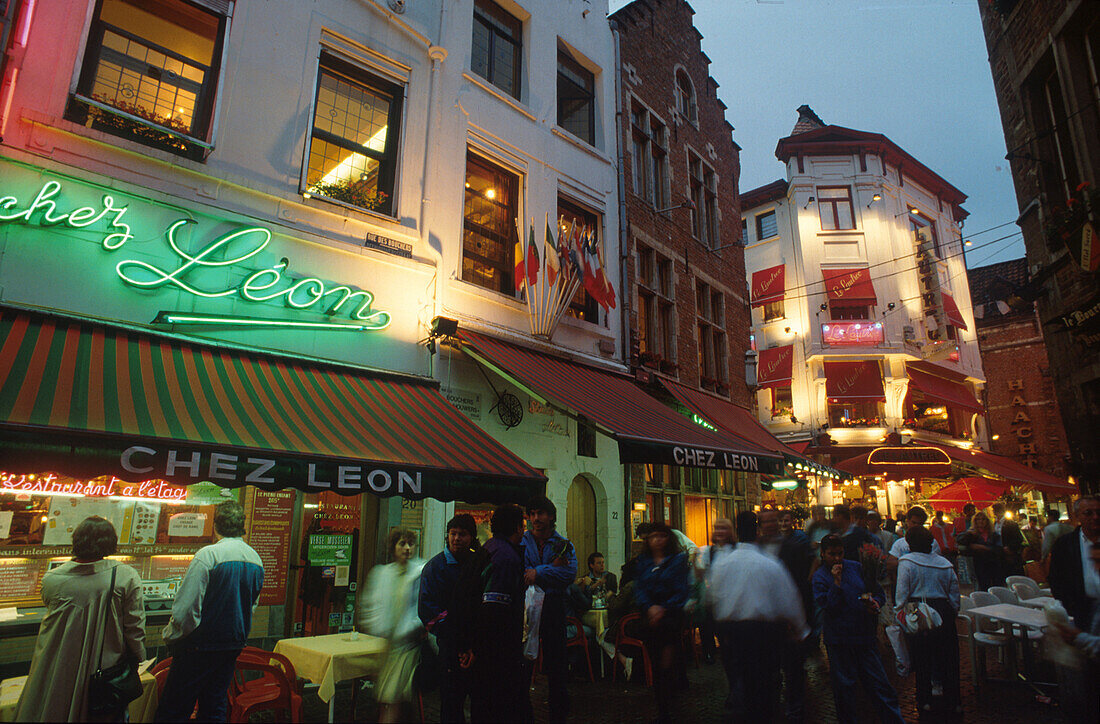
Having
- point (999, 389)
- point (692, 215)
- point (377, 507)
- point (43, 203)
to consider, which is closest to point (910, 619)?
point (377, 507)

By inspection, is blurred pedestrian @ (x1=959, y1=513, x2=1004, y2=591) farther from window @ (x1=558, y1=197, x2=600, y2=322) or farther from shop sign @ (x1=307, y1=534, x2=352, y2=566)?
shop sign @ (x1=307, y1=534, x2=352, y2=566)

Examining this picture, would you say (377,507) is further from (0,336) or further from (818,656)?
(818,656)

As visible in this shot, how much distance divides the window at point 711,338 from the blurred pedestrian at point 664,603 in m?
9.10

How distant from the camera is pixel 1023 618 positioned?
6180mm

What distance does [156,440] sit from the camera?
4.09 m

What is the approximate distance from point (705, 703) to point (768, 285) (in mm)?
21786

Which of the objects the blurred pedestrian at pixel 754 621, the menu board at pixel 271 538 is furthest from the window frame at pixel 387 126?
the blurred pedestrian at pixel 754 621

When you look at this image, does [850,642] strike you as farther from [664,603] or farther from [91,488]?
[91,488]

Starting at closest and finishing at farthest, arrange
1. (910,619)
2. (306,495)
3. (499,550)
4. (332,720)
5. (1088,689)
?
(1088,689), (499,550), (332,720), (910,619), (306,495)

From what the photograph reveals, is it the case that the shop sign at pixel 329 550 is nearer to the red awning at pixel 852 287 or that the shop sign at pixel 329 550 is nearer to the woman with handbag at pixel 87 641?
the woman with handbag at pixel 87 641

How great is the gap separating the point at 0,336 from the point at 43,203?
4.60ft

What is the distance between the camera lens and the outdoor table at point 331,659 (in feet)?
15.9

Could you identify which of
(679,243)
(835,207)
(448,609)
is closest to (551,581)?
(448,609)

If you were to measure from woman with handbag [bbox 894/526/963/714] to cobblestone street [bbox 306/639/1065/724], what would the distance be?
1.03 feet
